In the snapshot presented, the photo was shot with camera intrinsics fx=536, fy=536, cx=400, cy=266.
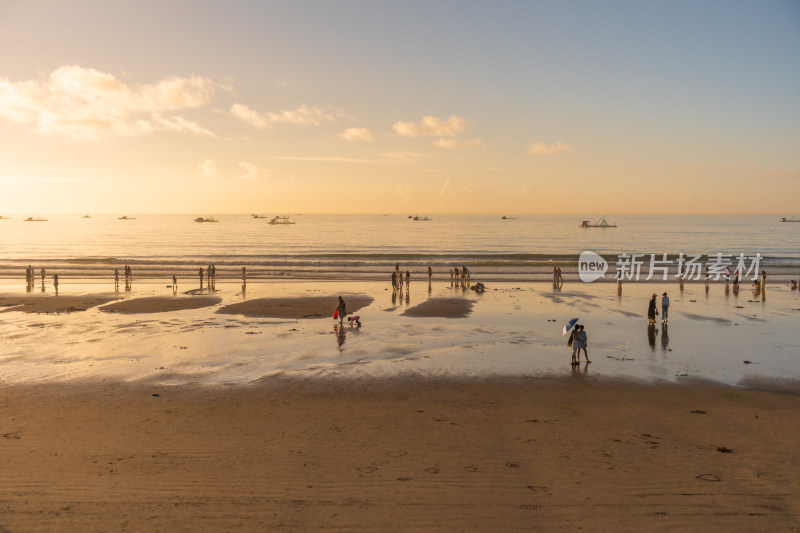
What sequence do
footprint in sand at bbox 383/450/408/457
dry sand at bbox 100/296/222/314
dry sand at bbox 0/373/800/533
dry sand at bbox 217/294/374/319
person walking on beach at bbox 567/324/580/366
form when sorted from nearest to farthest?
dry sand at bbox 0/373/800/533 → footprint in sand at bbox 383/450/408/457 → person walking on beach at bbox 567/324/580/366 → dry sand at bbox 217/294/374/319 → dry sand at bbox 100/296/222/314

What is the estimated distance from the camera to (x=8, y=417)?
46.9 ft

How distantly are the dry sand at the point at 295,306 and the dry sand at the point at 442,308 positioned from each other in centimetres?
367

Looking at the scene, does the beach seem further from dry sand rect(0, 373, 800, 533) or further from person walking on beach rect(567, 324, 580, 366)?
person walking on beach rect(567, 324, 580, 366)

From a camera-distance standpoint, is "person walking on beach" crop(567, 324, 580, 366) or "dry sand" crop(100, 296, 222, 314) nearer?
"person walking on beach" crop(567, 324, 580, 366)

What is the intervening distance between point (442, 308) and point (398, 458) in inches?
857

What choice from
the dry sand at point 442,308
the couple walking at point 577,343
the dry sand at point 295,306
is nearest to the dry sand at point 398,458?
the couple walking at point 577,343

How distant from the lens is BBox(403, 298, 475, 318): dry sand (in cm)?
3117

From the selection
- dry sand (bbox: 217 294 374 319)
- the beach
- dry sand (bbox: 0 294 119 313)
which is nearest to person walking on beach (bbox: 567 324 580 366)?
the beach

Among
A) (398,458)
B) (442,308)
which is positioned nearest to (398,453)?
(398,458)

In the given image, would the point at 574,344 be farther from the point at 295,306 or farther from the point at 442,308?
the point at 295,306

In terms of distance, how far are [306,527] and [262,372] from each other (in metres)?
Answer: 10.2

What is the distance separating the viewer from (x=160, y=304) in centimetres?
3503

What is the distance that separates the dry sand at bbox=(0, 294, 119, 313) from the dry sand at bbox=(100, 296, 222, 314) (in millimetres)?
1815

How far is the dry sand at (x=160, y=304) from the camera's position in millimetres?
32906
